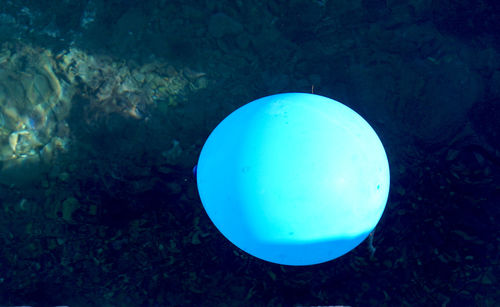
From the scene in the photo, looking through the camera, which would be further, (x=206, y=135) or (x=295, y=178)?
(x=206, y=135)

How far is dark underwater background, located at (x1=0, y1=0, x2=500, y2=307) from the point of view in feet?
7.99

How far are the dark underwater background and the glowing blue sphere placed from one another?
84 centimetres

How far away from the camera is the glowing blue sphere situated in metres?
1.53

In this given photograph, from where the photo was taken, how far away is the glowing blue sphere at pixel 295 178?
1.53m

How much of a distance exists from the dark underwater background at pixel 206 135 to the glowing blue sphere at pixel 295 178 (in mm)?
837

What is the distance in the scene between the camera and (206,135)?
2.64 m

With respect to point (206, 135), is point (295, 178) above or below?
above

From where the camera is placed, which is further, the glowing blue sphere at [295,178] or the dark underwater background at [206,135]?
the dark underwater background at [206,135]

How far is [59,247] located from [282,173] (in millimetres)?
1793

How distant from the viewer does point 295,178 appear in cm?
152

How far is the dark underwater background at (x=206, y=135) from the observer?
95.9 inches

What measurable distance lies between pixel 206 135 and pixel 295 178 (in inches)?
48.7

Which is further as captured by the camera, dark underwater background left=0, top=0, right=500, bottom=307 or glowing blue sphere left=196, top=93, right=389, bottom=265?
dark underwater background left=0, top=0, right=500, bottom=307

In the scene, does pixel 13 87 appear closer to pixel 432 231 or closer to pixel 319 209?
pixel 319 209
